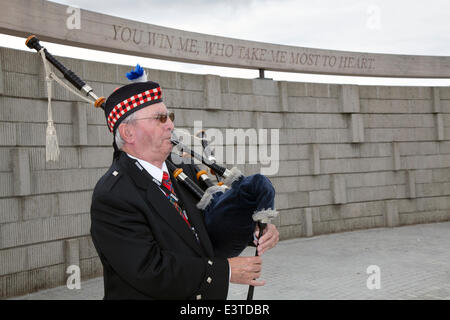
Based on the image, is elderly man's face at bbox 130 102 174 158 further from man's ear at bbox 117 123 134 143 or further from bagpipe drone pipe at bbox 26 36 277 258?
bagpipe drone pipe at bbox 26 36 277 258

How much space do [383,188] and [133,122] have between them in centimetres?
1033

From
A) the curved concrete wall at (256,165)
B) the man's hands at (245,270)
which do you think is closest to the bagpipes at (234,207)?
the man's hands at (245,270)

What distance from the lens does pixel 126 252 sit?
183 cm

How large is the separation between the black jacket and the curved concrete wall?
460cm

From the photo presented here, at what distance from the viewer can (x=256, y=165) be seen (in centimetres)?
950

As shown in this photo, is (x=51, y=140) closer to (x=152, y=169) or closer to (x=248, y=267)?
(x=152, y=169)

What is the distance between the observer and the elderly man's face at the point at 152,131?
2.07m

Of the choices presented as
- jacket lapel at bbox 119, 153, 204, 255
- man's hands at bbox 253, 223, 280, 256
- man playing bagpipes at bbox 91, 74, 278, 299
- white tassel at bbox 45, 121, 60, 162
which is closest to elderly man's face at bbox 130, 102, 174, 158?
man playing bagpipes at bbox 91, 74, 278, 299

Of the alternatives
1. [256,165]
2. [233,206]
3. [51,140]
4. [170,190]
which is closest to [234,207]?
[233,206]

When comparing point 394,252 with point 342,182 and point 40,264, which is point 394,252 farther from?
point 40,264

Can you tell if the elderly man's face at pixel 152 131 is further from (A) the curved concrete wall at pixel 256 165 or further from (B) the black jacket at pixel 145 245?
(A) the curved concrete wall at pixel 256 165

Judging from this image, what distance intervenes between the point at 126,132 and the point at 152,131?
14 cm

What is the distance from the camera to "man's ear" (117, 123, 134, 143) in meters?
2.10
